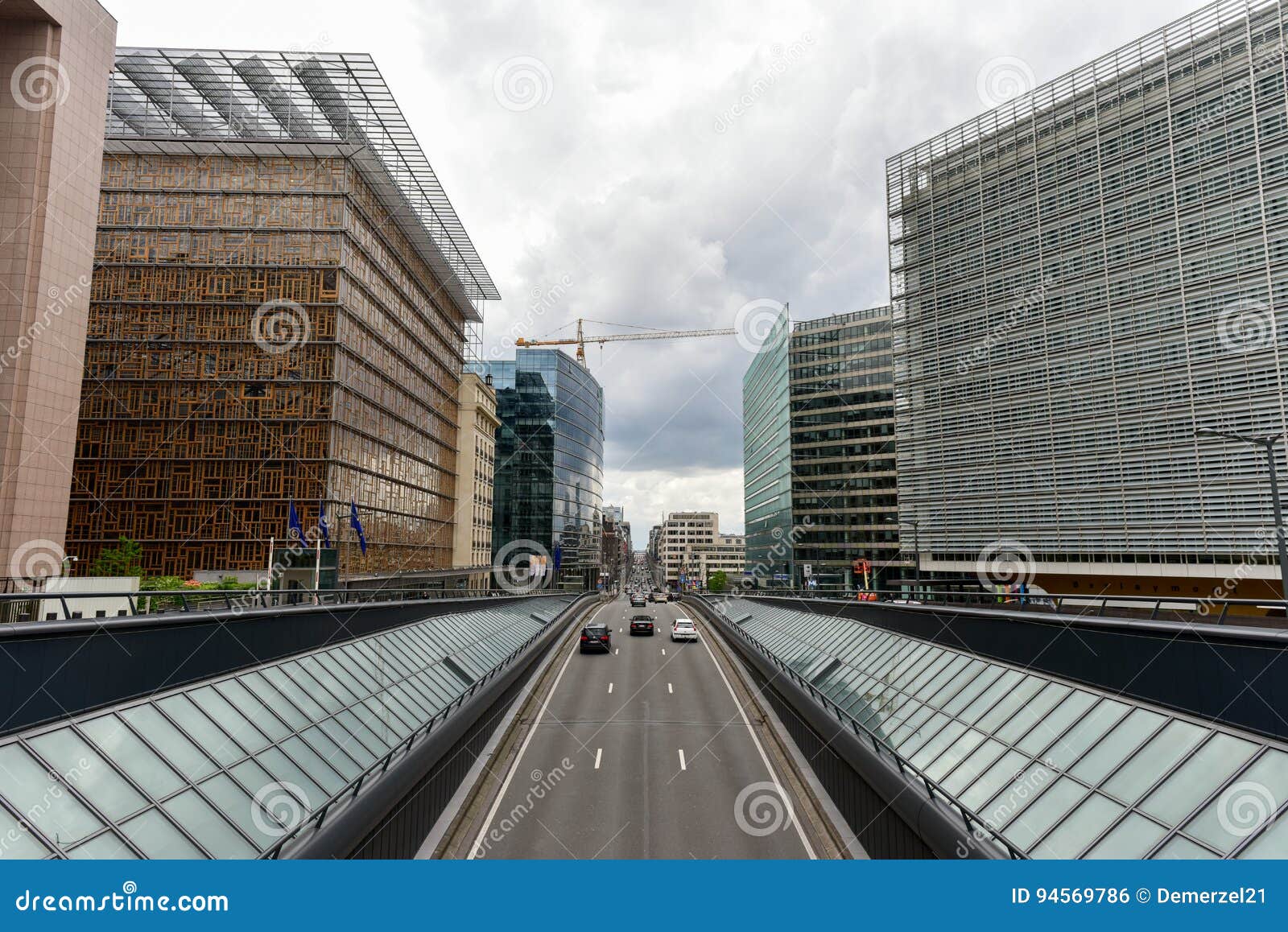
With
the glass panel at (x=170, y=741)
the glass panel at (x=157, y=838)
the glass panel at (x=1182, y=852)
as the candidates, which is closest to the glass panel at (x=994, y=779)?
the glass panel at (x=1182, y=852)

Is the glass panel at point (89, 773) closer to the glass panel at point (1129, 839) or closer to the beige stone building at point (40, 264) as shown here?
the glass panel at point (1129, 839)

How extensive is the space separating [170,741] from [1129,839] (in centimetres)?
1237

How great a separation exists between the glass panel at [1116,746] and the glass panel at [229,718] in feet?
40.3

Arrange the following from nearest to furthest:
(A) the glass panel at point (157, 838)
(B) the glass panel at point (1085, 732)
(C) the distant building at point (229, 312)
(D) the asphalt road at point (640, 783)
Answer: (A) the glass panel at point (157, 838) < (B) the glass panel at point (1085, 732) < (D) the asphalt road at point (640, 783) < (C) the distant building at point (229, 312)

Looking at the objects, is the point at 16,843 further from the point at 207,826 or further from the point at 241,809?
the point at 241,809

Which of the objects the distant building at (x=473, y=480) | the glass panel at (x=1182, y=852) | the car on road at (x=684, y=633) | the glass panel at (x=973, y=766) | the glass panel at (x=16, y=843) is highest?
the distant building at (x=473, y=480)

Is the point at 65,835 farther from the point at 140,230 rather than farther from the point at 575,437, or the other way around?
the point at 575,437

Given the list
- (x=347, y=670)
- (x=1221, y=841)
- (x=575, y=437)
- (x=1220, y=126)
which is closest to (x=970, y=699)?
(x=1221, y=841)

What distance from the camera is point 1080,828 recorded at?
8516 mm

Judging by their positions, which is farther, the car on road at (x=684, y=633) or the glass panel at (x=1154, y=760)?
the car on road at (x=684, y=633)

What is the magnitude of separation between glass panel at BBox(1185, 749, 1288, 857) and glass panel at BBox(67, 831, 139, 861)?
11425 mm

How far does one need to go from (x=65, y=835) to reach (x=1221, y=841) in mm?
12056

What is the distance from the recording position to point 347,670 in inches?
631

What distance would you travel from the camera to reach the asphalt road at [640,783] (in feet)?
49.9
